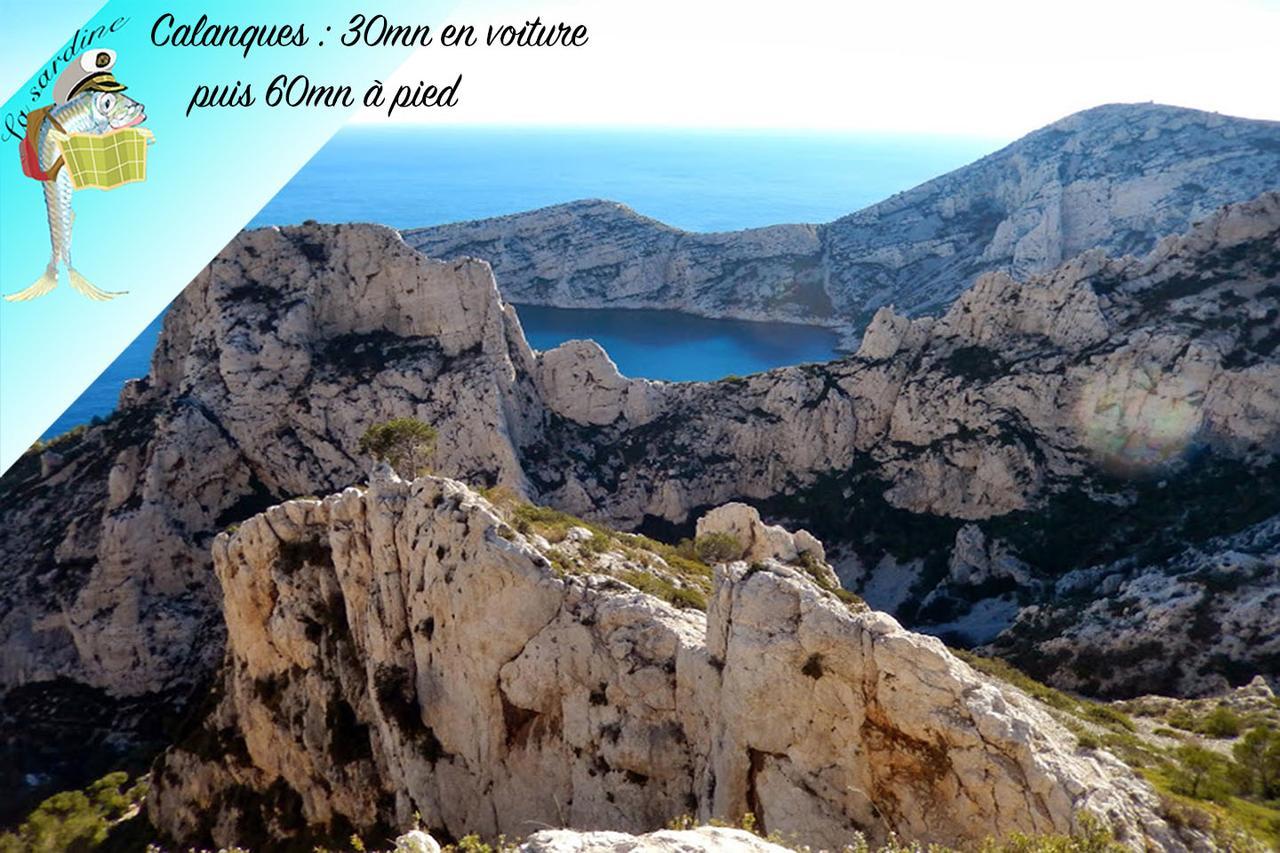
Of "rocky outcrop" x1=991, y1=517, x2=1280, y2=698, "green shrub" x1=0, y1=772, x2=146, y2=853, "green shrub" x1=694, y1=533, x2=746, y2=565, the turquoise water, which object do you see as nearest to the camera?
"green shrub" x1=0, y1=772, x2=146, y2=853

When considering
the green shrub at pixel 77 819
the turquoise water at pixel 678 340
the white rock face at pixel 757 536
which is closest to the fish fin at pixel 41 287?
the white rock face at pixel 757 536

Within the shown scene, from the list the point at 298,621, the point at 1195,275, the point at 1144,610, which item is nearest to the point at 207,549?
the point at 298,621

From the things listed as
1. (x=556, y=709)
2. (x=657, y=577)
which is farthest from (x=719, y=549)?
(x=556, y=709)

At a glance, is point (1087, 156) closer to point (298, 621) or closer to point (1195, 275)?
point (1195, 275)

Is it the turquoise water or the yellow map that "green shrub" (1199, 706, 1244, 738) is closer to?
the yellow map

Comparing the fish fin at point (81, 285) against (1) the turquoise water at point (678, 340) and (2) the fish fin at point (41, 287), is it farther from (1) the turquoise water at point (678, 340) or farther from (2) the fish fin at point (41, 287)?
(1) the turquoise water at point (678, 340)

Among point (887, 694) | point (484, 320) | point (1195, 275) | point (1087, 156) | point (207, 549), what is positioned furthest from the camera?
point (1087, 156)

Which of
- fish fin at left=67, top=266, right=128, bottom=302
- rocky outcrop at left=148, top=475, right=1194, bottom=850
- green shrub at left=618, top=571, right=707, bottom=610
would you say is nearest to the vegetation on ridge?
rocky outcrop at left=148, top=475, right=1194, bottom=850

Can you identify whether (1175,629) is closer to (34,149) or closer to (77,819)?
(34,149)
